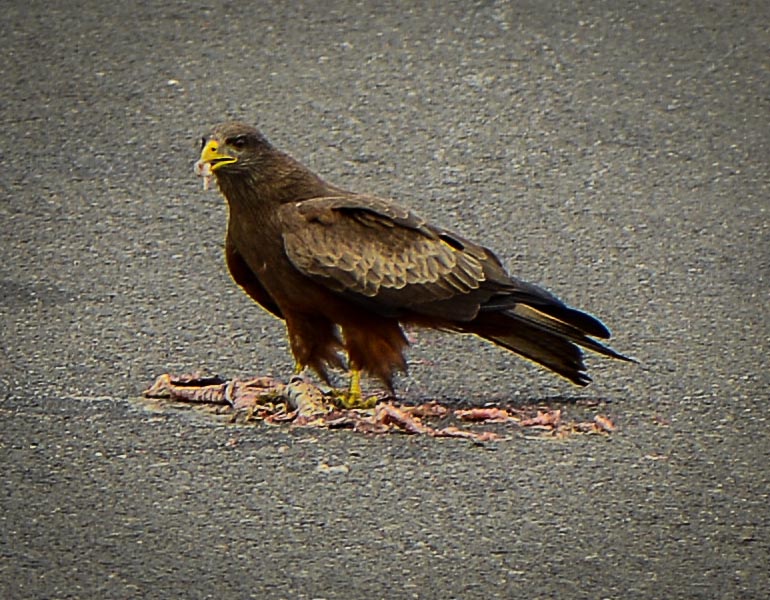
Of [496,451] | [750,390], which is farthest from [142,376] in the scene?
[750,390]

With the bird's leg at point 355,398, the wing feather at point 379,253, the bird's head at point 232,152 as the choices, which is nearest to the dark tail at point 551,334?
the wing feather at point 379,253

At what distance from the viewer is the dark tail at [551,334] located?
716 centimetres

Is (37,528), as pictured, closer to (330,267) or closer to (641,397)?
(330,267)

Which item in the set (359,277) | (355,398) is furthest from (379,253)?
(355,398)

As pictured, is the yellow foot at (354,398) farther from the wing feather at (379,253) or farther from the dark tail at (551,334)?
the dark tail at (551,334)

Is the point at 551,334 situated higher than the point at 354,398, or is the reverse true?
A: the point at 551,334

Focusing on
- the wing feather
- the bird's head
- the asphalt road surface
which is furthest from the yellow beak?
the asphalt road surface

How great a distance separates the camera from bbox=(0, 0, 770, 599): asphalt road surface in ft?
18.8

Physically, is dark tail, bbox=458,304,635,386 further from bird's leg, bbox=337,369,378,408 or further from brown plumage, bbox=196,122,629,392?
bird's leg, bbox=337,369,378,408

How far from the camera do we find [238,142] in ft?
24.0

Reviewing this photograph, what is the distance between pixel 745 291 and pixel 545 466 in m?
2.26

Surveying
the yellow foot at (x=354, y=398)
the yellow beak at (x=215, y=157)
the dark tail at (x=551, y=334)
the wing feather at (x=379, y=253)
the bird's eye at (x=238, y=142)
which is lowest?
the yellow foot at (x=354, y=398)

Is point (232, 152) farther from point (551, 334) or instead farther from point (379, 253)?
point (551, 334)

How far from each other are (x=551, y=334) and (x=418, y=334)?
3.15 feet
